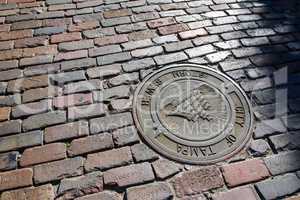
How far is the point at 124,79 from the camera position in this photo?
221cm

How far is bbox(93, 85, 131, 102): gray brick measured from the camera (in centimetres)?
210

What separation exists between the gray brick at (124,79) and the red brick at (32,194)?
810mm

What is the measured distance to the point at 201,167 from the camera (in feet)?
5.94

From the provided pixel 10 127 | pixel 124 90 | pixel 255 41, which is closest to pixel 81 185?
pixel 10 127

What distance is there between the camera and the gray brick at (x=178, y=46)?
96.5 inches

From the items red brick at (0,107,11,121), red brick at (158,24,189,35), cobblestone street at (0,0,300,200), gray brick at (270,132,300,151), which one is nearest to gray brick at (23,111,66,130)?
cobblestone street at (0,0,300,200)

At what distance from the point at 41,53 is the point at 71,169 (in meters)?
1.02

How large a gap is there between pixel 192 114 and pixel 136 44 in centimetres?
75

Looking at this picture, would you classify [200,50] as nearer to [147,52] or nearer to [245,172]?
[147,52]

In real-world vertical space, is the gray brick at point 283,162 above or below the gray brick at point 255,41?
below

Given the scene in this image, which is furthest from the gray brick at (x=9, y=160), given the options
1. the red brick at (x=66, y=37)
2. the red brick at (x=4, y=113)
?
the red brick at (x=66, y=37)

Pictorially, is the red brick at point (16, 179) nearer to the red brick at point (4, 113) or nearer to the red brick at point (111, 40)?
the red brick at point (4, 113)

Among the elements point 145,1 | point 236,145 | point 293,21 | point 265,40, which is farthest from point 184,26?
point 236,145

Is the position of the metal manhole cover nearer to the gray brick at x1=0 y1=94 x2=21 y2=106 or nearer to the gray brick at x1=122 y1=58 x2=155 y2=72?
the gray brick at x1=122 y1=58 x2=155 y2=72
